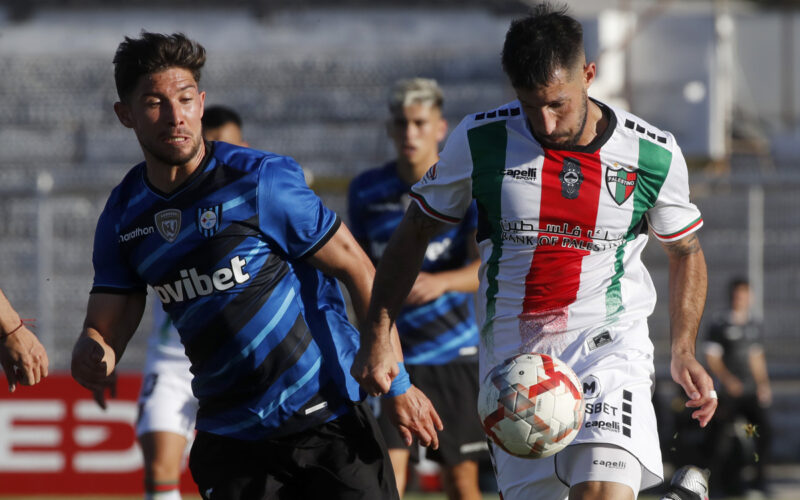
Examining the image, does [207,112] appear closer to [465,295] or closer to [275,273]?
[465,295]

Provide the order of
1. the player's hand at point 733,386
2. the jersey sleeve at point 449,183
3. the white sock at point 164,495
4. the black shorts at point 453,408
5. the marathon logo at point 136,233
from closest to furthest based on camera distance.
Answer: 1. the marathon logo at point 136,233
2. the jersey sleeve at point 449,183
3. the white sock at point 164,495
4. the black shorts at point 453,408
5. the player's hand at point 733,386

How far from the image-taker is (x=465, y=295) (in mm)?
6664

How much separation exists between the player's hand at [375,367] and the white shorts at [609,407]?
64cm

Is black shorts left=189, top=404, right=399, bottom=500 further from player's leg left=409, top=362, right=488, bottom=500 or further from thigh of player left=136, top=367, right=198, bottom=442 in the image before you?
player's leg left=409, top=362, right=488, bottom=500

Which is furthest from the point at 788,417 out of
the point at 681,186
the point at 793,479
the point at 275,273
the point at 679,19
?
the point at 275,273

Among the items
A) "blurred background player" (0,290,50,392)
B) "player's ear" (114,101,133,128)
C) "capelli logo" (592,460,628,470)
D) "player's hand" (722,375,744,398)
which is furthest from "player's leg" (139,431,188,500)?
"player's hand" (722,375,744,398)

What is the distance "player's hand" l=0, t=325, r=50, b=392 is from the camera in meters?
4.26

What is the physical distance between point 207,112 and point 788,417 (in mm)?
7415

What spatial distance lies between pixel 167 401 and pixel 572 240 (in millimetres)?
2925

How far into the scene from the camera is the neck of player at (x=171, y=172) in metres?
4.19

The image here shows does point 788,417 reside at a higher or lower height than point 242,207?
lower

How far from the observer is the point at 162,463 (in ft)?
20.7

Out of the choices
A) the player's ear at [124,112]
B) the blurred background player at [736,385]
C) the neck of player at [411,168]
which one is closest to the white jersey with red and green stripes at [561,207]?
the player's ear at [124,112]

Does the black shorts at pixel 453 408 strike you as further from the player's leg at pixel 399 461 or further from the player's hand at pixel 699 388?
the player's hand at pixel 699 388
